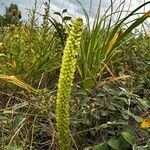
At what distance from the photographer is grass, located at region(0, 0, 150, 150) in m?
2.68

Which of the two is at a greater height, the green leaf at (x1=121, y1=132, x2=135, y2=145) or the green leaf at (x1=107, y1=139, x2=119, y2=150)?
the green leaf at (x1=121, y1=132, x2=135, y2=145)

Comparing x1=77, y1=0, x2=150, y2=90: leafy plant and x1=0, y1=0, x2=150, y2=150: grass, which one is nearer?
x1=0, y1=0, x2=150, y2=150: grass

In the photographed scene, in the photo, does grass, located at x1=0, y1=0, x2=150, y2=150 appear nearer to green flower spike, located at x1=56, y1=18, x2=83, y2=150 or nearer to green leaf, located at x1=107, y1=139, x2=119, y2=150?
green leaf, located at x1=107, y1=139, x2=119, y2=150

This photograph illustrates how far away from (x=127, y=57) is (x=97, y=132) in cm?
172

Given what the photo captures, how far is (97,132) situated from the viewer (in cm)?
288

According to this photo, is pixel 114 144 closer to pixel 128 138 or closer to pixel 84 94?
pixel 128 138

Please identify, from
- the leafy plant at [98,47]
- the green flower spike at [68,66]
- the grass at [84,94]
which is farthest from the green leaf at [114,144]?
the leafy plant at [98,47]

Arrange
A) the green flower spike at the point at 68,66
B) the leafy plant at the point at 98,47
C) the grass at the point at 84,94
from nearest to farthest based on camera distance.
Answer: the green flower spike at the point at 68,66
the grass at the point at 84,94
the leafy plant at the point at 98,47

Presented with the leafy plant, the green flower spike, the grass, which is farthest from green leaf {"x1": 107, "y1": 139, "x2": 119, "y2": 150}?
the leafy plant

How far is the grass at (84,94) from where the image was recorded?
268cm

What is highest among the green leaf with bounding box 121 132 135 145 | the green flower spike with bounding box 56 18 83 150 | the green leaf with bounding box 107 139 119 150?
the green flower spike with bounding box 56 18 83 150

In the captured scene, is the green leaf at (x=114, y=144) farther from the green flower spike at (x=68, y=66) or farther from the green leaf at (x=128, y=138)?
the green flower spike at (x=68, y=66)

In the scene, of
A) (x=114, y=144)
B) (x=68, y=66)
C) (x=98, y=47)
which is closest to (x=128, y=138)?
(x=114, y=144)

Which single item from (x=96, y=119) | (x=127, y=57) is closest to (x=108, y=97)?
(x=96, y=119)
